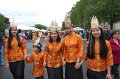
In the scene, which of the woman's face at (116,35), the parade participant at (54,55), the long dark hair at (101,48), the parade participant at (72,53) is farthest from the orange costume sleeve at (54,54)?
the woman's face at (116,35)

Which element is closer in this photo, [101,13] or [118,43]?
[118,43]

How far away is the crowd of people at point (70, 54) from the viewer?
23.5 ft

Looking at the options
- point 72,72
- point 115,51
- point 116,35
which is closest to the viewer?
point 72,72

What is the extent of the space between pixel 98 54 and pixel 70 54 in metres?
0.92

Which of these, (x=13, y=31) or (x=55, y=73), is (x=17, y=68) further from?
(x=55, y=73)

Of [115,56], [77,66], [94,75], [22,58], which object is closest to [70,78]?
[77,66]

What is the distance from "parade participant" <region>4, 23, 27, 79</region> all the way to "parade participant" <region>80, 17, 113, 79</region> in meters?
2.23

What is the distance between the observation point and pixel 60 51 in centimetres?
811

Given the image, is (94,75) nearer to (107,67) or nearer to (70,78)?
(107,67)

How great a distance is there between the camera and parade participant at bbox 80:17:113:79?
712cm

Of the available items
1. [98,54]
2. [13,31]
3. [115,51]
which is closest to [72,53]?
[98,54]

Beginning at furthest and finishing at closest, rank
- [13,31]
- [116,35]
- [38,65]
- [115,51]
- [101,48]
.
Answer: [116,35]
[115,51]
[38,65]
[13,31]
[101,48]

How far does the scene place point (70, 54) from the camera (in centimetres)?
795

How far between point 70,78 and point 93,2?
51.1 m
